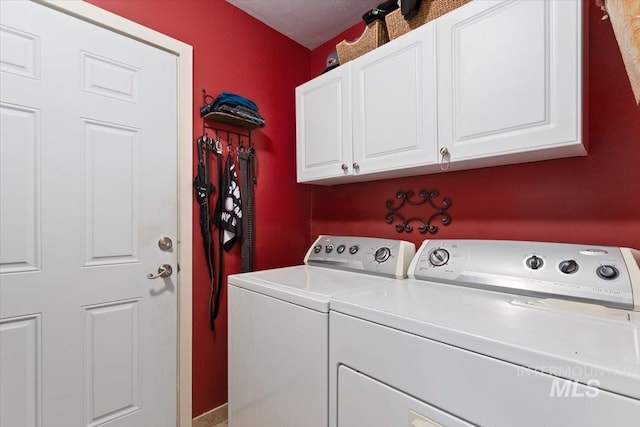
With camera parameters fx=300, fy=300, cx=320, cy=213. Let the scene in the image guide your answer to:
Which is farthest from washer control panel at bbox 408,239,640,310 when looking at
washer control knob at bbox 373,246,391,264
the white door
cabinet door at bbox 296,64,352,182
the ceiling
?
the ceiling

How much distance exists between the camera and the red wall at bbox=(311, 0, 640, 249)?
1.13 meters

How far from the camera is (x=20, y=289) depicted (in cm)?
117

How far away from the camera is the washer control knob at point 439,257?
134 centimetres

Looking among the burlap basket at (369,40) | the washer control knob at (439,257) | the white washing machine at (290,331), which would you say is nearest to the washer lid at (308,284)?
the white washing machine at (290,331)

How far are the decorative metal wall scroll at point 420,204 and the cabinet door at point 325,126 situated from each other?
0.38 metres

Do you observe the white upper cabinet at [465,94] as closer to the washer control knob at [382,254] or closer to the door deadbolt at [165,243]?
the washer control knob at [382,254]

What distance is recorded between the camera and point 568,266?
105cm

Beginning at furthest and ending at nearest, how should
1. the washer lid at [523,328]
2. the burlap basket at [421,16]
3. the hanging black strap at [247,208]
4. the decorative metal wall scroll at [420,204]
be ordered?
the hanging black strap at [247,208] < the decorative metal wall scroll at [420,204] < the burlap basket at [421,16] < the washer lid at [523,328]

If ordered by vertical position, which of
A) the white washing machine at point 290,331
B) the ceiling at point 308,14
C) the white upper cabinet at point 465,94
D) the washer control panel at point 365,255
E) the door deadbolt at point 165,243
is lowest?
the white washing machine at point 290,331

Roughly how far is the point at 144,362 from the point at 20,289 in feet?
2.03

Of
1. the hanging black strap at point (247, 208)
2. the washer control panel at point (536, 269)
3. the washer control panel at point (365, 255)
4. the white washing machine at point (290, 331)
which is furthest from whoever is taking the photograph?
the hanging black strap at point (247, 208)

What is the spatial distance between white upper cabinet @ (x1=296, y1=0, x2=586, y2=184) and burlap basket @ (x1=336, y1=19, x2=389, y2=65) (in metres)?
0.09

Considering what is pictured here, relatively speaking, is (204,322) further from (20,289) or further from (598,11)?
(598,11)

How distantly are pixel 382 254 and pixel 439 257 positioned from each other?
0.29 m
